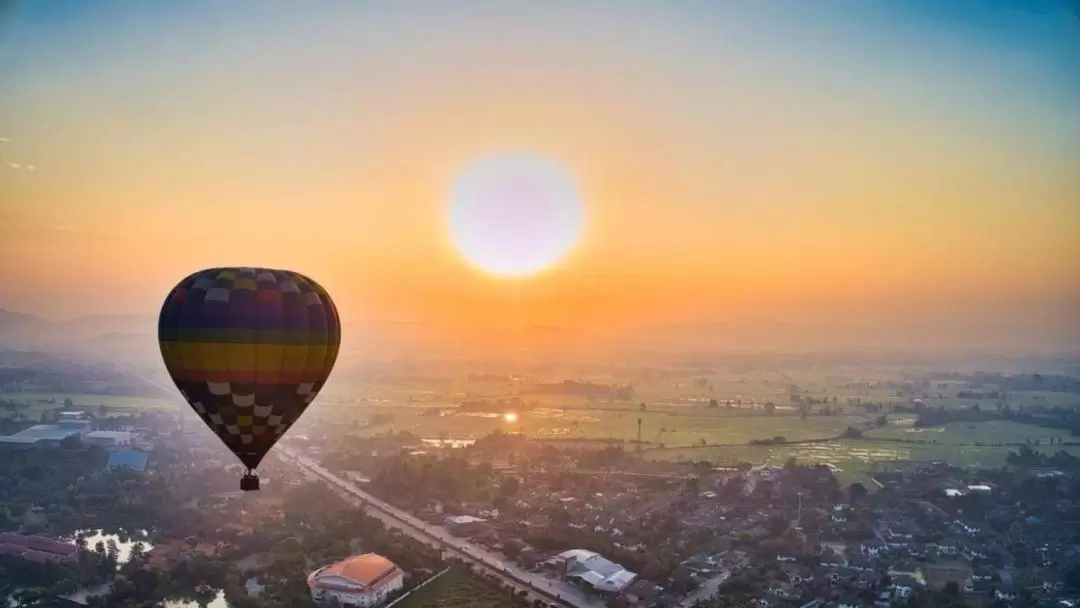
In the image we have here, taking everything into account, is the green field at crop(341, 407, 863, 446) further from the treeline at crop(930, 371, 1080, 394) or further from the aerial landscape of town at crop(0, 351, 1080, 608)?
the treeline at crop(930, 371, 1080, 394)

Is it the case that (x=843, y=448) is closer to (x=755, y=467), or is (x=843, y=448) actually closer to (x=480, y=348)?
(x=755, y=467)

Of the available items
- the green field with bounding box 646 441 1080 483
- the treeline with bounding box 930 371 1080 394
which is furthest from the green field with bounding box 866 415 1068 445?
the treeline with bounding box 930 371 1080 394

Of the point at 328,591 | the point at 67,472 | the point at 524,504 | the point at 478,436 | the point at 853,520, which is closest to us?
the point at 328,591

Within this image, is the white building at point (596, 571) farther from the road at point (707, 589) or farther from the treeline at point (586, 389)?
the treeline at point (586, 389)

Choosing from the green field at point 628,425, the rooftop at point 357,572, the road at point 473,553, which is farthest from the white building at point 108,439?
the rooftop at point 357,572

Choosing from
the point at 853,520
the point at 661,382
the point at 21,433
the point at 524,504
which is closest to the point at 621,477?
the point at 524,504

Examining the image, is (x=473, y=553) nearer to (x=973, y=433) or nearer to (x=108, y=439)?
(x=108, y=439)

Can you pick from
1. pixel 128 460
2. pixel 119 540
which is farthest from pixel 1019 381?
pixel 119 540
